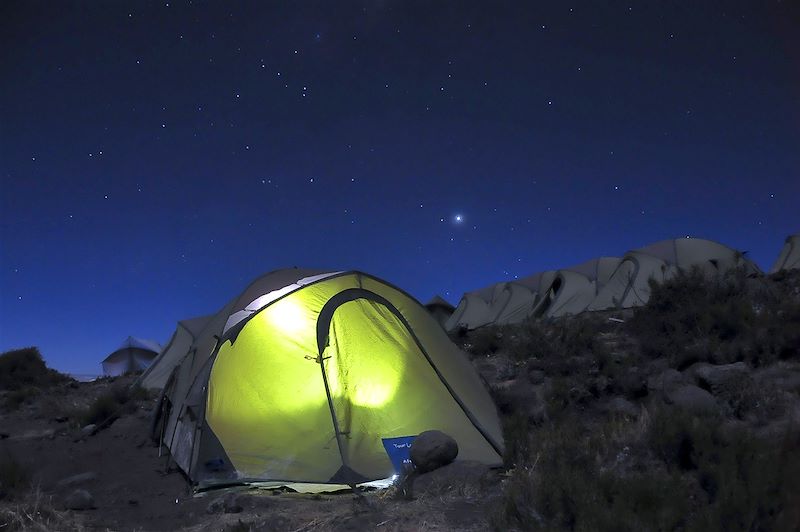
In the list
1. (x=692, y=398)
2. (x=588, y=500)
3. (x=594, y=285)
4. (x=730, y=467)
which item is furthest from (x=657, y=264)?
(x=588, y=500)

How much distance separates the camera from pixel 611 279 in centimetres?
2073

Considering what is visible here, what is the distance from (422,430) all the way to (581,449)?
2.46 m

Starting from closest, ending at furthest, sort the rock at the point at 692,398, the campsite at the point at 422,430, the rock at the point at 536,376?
the campsite at the point at 422,430 < the rock at the point at 692,398 < the rock at the point at 536,376

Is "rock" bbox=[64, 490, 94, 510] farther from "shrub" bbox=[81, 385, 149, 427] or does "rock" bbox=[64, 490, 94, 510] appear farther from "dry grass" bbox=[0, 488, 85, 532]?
"shrub" bbox=[81, 385, 149, 427]

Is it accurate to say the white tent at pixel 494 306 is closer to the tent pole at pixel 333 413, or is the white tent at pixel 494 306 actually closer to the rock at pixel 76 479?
the tent pole at pixel 333 413

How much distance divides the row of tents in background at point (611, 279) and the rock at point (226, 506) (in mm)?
12696

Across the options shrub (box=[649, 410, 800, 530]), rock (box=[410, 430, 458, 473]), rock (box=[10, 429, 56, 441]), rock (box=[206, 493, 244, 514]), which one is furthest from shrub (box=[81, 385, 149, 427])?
shrub (box=[649, 410, 800, 530])

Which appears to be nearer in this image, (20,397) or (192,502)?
(192,502)

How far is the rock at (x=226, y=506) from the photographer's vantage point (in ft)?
17.8

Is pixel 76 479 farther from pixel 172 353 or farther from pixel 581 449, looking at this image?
pixel 172 353

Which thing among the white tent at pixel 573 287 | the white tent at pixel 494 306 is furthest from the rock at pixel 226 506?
the white tent at pixel 494 306

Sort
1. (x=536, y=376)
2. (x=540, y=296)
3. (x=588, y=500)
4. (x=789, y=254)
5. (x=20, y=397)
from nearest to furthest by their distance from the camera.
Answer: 1. (x=588, y=500)
2. (x=536, y=376)
3. (x=20, y=397)
4. (x=789, y=254)
5. (x=540, y=296)

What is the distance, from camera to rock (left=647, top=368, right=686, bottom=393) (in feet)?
26.7

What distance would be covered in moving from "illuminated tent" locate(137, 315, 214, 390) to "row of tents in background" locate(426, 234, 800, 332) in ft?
25.3
